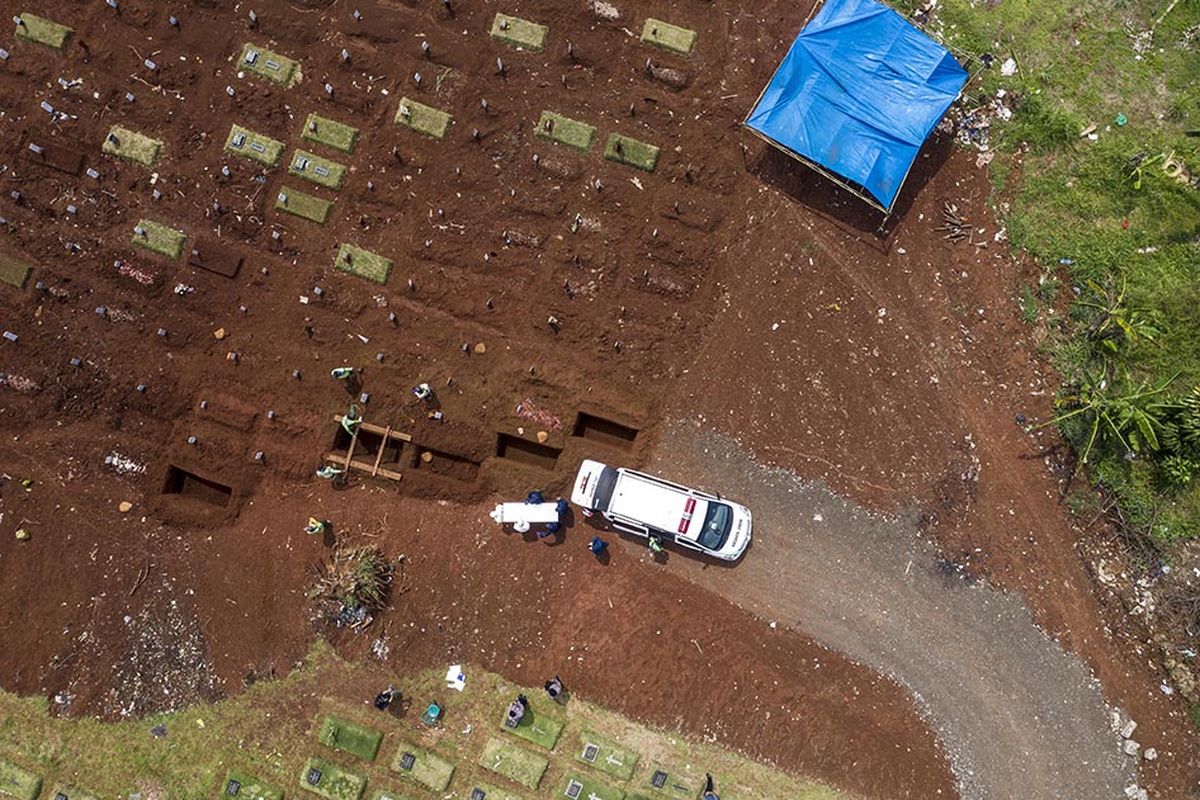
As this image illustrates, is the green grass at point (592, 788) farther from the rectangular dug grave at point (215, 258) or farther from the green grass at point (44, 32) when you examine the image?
the green grass at point (44, 32)

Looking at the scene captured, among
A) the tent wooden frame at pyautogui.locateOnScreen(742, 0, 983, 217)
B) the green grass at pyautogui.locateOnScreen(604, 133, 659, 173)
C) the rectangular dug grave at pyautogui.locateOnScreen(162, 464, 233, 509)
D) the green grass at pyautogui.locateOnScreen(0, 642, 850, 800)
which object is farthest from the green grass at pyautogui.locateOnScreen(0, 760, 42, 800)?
the tent wooden frame at pyautogui.locateOnScreen(742, 0, 983, 217)

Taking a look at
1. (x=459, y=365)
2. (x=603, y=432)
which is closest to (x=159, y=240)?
(x=459, y=365)

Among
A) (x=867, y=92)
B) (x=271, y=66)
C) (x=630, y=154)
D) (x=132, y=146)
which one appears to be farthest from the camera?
(x=271, y=66)

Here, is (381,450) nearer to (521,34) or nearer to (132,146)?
(132,146)

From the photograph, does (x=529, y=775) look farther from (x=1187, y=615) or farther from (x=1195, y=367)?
(x=1195, y=367)

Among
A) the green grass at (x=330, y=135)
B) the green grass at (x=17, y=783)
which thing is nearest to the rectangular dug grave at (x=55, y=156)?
the green grass at (x=330, y=135)

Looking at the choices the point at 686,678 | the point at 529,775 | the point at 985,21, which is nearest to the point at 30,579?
the point at 529,775
